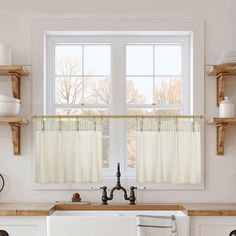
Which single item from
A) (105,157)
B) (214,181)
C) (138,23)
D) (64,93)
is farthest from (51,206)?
(138,23)

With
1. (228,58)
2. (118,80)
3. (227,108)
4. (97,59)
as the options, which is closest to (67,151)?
(118,80)

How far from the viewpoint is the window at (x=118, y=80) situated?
4.71 metres

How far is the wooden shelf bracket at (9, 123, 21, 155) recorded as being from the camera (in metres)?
4.43

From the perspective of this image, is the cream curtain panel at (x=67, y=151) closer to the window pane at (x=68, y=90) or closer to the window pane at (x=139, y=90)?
the window pane at (x=68, y=90)

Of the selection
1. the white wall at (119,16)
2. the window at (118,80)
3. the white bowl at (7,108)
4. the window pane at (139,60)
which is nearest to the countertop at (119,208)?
the white wall at (119,16)

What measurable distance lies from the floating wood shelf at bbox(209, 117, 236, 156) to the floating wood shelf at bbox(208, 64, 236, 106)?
0.71ft

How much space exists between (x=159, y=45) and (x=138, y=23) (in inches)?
12.6

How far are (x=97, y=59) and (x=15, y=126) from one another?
936 millimetres

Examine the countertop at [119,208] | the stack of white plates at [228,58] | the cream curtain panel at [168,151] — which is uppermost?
the stack of white plates at [228,58]

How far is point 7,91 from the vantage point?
459cm

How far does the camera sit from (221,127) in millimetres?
4438

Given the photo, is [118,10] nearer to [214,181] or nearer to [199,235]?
[214,181]

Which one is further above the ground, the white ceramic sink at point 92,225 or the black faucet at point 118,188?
the black faucet at point 118,188

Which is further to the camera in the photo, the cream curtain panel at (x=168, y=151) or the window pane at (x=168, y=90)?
the window pane at (x=168, y=90)
